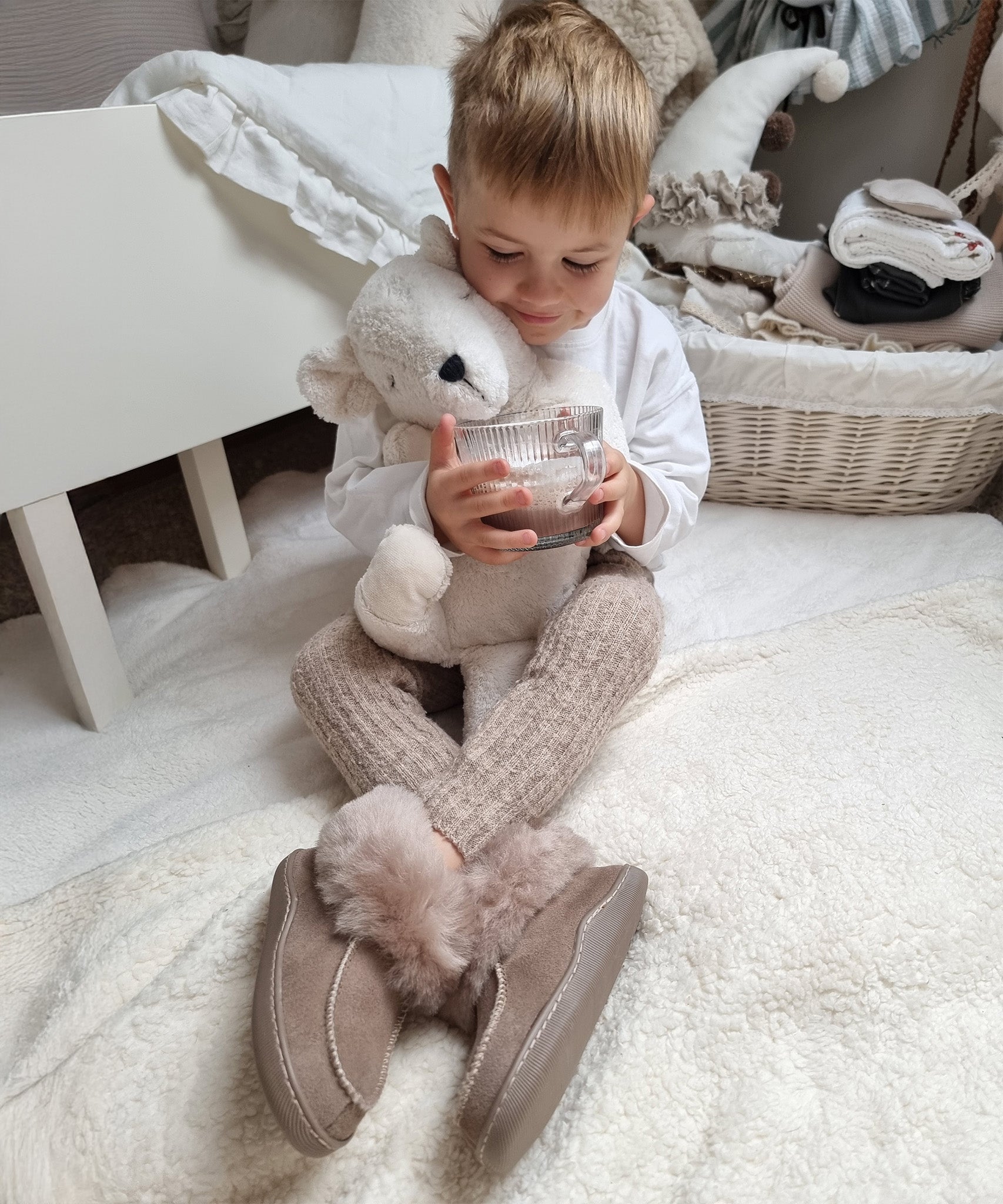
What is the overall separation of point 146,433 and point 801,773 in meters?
0.66

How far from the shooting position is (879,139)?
132cm

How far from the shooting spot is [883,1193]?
1.57ft

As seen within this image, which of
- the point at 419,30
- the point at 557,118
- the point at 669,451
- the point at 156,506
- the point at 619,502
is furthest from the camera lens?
the point at 156,506

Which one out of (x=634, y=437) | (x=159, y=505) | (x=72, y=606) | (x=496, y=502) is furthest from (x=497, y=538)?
(x=159, y=505)

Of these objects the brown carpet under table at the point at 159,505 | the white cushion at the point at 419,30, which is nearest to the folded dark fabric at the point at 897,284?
the brown carpet under table at the point at 159,505

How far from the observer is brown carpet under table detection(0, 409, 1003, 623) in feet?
3.83

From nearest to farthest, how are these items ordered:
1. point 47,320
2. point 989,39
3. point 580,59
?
point 580,59 < point 47,320 < point 989,39

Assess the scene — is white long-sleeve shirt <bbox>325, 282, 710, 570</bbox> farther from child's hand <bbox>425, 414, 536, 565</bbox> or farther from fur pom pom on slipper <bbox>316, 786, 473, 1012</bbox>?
fur pom pom on slipper <bbox>316, 786, 473, 1012</bbox>

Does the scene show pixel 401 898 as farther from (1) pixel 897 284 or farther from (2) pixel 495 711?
(1) pixel 897 284

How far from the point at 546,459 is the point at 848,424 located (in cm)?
57

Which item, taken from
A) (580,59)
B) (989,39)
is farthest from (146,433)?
(989,39)

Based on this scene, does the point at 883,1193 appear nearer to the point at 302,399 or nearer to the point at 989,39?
the point at 302,399

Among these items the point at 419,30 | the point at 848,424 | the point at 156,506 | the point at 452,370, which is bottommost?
the point at 156,506

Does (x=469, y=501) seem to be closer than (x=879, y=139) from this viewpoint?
Yes
